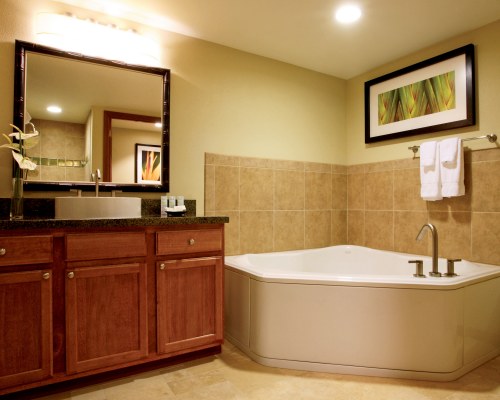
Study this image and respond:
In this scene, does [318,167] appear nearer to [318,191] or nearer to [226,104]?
[318,191]

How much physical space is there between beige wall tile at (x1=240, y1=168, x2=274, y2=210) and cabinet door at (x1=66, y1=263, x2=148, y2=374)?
3.88 feet

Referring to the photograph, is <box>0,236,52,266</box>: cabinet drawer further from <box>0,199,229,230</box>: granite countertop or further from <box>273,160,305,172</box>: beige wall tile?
<box>273,160,305,172</box>: beige wall tile

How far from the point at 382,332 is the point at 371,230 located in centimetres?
147

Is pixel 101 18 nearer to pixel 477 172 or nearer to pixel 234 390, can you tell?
pixel 234 390

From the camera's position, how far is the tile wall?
2406 mm

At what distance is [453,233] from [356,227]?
91 centimetres

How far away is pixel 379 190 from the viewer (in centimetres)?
308

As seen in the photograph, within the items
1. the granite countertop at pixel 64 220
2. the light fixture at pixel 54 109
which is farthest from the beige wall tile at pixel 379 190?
the light fixture at pixel 54 109

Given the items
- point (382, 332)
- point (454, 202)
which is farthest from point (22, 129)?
point (454, 202)

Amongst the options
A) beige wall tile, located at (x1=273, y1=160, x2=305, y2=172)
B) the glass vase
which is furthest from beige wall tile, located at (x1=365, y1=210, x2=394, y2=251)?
the glass vase

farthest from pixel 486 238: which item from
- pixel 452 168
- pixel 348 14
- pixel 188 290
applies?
pixel 188 290

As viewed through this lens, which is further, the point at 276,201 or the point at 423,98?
the point at 276,201

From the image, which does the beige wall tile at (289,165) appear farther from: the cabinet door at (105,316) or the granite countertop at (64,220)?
the cabinet door at (105,316)

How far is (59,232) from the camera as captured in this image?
1589 millimetres
